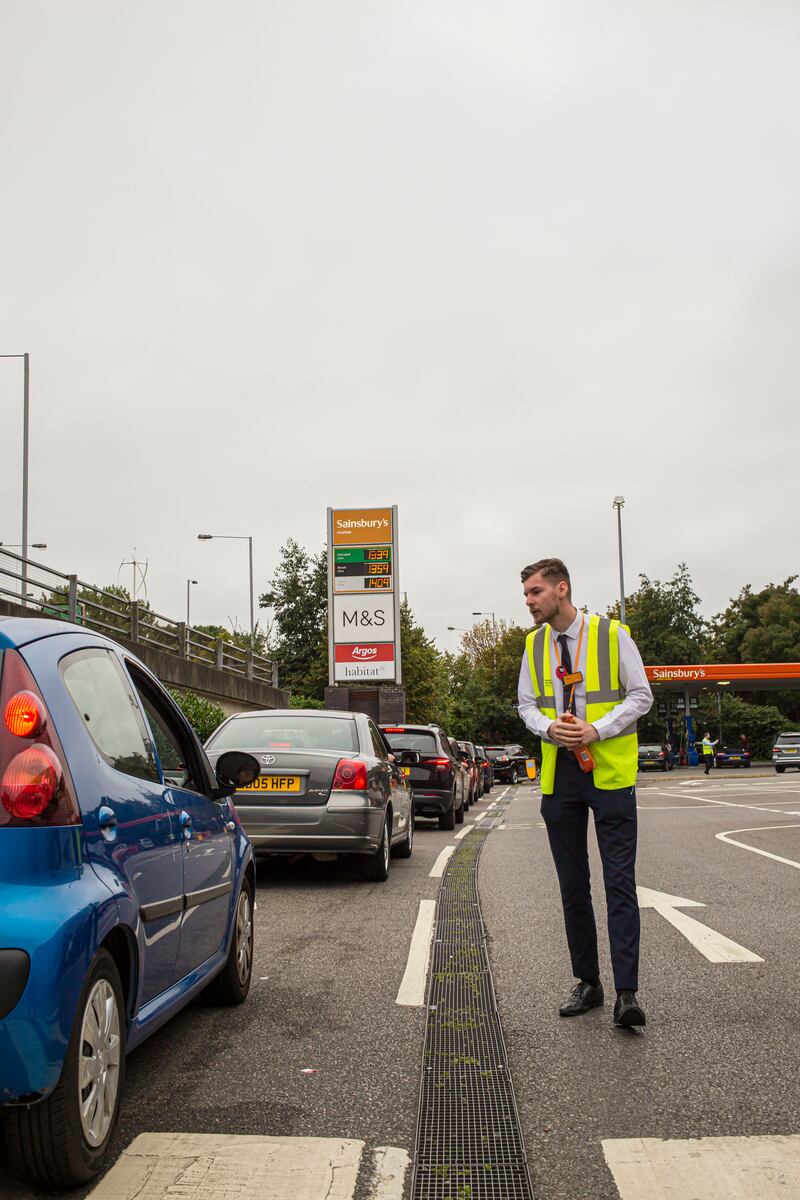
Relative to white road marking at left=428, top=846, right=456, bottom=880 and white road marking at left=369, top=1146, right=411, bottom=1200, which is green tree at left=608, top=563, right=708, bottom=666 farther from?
white road marking at left=369, top=1146, right=411, bottom=1200

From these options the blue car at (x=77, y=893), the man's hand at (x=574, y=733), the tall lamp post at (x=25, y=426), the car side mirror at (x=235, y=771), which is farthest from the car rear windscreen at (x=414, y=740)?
the tall lamp post at (x=25, y=426)

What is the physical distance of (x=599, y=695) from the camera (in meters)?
5.27

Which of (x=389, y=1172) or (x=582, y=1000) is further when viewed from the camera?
(x=582, y=1000)

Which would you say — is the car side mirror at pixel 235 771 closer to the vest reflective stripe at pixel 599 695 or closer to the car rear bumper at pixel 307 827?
the vest reflective stripe at pixel 599 695

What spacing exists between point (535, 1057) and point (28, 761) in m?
2.38

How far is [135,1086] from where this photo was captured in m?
4.22

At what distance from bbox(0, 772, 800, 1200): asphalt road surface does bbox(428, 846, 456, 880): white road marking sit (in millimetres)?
2358

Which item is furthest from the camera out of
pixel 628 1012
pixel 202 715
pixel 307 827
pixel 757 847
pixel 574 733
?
pixel 202 715

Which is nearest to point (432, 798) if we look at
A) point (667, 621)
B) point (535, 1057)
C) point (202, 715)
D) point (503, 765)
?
point (202, 715)

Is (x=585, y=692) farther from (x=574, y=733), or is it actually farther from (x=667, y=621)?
(x=667, y=621)

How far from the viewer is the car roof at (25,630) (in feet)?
11.2

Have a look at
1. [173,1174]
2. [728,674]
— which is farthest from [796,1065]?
[728,674]

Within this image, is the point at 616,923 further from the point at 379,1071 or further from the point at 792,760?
the point at 792,760

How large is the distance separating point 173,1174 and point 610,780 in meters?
2.45
